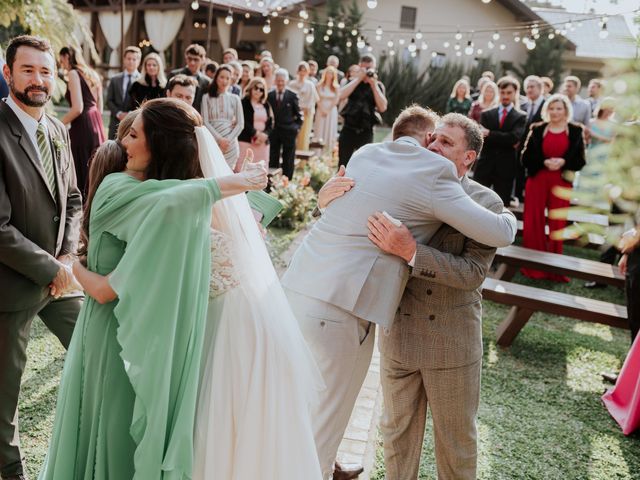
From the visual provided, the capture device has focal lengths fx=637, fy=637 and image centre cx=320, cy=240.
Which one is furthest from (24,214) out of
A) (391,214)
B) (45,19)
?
(45,19)

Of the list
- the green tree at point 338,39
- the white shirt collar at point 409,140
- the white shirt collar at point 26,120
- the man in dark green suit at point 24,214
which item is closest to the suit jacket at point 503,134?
the white shirt collar at point 409,140

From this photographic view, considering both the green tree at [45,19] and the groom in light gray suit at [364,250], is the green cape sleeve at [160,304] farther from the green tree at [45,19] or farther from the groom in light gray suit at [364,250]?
the green tree at [45,19]

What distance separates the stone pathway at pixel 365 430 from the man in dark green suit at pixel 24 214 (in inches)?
69.0

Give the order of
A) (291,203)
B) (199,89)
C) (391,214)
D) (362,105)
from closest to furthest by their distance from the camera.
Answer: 1. (391,214)
2. (199,89)
3. (291,203)
4. (362,105)

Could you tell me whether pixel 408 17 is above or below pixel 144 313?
above

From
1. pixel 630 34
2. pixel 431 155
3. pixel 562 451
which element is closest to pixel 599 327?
pixel 562 451

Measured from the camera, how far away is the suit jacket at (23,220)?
295cm

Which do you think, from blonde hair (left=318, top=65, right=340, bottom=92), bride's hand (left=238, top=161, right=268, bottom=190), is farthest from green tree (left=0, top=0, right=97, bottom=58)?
blonde hair (left=318, top=65, right=340, bottom=92)

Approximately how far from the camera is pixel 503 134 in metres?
8.50

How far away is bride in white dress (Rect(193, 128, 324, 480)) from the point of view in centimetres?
237

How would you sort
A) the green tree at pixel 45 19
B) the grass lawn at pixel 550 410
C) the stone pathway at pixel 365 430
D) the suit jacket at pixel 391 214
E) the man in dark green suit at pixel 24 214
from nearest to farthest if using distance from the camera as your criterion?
the suit jacket at pixel 391 214 < the man in dark green suit at pixel 24 214 < the stone pathway at pixel 365 430 < the grass lawn at pixel 550 410 < the green tree at pixel 45 19

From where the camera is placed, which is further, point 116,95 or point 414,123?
point 116,95

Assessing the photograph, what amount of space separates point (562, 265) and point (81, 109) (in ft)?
18.0

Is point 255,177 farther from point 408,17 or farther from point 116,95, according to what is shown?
point 408,17
